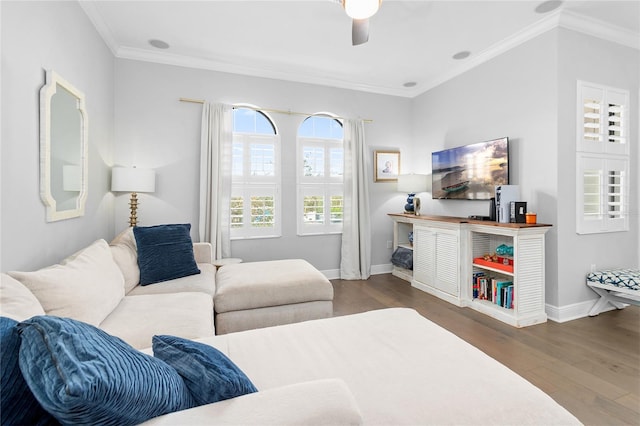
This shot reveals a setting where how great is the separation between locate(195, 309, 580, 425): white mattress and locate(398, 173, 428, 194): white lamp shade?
10.5 feet

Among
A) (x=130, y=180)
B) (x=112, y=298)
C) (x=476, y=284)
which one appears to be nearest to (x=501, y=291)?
(x=476, y=284)

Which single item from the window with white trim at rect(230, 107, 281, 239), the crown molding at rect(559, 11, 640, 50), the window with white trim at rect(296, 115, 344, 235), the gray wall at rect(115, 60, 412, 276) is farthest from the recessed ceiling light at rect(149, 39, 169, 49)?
the crown molding at rect(559, 11, 640, 50)

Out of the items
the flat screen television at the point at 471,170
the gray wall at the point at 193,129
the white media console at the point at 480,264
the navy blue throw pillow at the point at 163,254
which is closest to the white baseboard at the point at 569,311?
the white media console at the point at 480,264

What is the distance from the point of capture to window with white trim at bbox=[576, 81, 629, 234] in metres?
3.08

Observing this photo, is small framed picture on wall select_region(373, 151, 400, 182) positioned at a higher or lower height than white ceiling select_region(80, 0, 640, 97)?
lower

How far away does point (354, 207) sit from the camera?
4582 mm

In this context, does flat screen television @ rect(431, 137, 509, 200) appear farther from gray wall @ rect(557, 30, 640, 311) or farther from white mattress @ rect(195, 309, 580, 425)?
white mattress @ rect(195, 309, 580, 425)

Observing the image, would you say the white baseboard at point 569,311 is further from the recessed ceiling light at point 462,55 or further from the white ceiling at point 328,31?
the recessed ceiling light at point 462,55

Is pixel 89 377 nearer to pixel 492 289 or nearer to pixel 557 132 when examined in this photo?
pixel 492 289

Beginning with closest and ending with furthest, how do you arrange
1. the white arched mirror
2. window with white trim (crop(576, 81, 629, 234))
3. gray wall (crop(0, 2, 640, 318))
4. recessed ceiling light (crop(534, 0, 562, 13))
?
gray wall (crop(0, 2, 640, 318)) < the white arched mirror < recessed ceiling light (crop(534, 0, 562, 13)) < window with white trim (crop(576, 81, 629, 234))

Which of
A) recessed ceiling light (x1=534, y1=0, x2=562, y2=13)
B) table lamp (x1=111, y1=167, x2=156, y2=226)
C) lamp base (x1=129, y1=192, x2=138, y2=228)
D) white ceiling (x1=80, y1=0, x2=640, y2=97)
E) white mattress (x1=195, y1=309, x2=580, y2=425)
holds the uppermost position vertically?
white ceiling (x1=80, y1=0, x2=640, y2=97)

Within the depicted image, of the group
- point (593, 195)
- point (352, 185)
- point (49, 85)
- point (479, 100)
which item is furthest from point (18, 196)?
point (593, 195)

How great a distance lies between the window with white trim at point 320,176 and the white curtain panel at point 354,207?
4.2 inches

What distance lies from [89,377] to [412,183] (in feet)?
14.5
